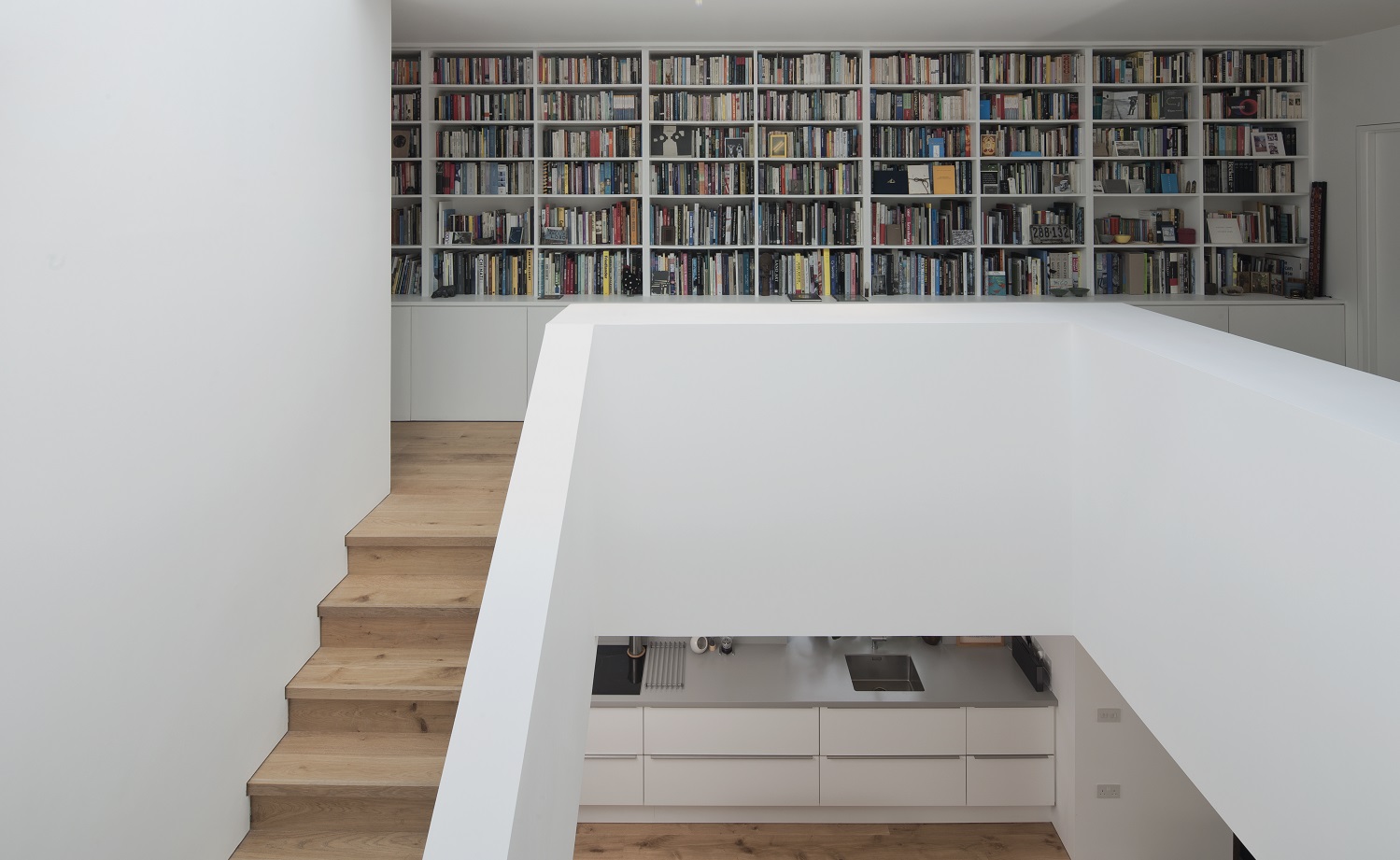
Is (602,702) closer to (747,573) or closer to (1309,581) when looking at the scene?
(747,573)

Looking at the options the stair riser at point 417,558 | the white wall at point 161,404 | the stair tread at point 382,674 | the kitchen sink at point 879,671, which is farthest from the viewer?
the kitchen sink at point 879,671

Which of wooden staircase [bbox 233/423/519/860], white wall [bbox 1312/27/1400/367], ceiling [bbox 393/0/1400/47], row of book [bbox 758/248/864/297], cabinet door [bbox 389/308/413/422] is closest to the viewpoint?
wooden staircase [bbox 233/423/519/860]

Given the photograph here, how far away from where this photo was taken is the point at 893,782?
238 inches

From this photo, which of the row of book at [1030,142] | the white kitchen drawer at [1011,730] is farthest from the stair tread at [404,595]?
the row of book at [1030,142]

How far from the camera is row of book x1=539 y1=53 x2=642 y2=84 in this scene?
235 inches

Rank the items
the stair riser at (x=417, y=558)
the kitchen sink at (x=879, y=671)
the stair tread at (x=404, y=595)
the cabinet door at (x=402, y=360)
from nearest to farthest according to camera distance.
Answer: the stair tread at (x=404, y=595)
the stair riser at (x=417, y=558)
the cabinet door at (x=402, y=360)
the kitchen sink at (x=879, y=671)

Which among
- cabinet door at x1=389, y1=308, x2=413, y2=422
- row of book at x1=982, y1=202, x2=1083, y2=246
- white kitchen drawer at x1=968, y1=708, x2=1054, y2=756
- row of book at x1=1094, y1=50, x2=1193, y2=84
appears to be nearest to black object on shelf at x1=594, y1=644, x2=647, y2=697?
cabinet door at x1=389, y1=308, x2=413, y2=422

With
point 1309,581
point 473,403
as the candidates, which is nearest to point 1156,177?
point 473,403

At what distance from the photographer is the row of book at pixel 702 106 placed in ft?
19.7

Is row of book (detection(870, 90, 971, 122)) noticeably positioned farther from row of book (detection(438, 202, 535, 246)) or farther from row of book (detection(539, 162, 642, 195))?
row of book (detection(438, 202, 535, 246))

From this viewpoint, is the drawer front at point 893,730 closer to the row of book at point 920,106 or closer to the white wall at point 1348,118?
the white wall at point 1348,118

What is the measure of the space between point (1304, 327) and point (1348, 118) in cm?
122

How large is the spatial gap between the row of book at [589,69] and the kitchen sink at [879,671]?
12.9 feet

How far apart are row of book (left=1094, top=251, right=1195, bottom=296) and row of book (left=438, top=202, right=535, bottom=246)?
357 centimetres
